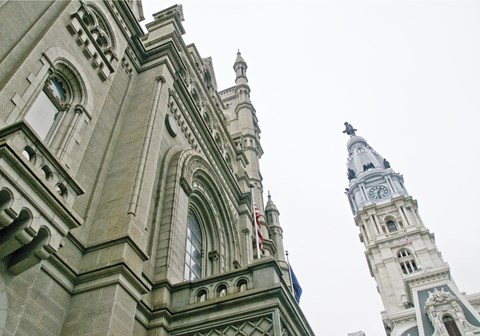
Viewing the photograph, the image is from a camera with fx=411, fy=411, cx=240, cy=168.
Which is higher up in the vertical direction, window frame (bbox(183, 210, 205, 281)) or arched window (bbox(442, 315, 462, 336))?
arched window (bbox(442, 315, 462, 336))

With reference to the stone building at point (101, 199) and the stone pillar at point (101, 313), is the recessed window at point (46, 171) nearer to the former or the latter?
the stone building at point (101, 199)

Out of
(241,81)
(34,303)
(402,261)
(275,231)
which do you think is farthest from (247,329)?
(402,261)

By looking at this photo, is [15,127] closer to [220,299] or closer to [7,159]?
[7,159]

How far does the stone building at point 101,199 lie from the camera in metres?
7.36

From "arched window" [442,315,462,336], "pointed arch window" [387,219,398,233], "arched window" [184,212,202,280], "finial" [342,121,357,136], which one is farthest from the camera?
"finial" [342,121,357,136]

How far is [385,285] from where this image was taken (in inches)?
3024

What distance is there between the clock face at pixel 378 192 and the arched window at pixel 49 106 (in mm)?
92602

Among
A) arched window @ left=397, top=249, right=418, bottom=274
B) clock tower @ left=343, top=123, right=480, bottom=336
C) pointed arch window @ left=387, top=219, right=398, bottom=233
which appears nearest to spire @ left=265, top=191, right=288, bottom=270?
clock tower @ left=343, top=123, right=480, bottom=336

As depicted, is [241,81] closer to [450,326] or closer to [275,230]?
[275,230]

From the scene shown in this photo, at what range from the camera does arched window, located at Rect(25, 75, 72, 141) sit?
10.0 meters

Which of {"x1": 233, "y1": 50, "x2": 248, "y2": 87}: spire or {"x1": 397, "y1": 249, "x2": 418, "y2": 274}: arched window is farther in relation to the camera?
{"x1": 397, "y1": 249, "x2": 418, "y2": 274}: arched window

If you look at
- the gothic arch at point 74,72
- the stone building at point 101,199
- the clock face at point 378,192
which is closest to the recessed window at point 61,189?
the stone building at point 101,199

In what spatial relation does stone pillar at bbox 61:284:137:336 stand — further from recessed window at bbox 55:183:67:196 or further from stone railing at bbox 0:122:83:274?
recessed window at bbox 55:183:67:196

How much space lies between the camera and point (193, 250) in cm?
1664
